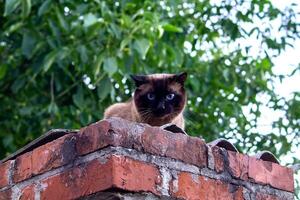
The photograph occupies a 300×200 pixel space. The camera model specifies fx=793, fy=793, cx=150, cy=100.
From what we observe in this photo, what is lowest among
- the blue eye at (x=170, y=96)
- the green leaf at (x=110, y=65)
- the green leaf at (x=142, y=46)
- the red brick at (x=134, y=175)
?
Answer: the red brick at (x=134, y=175)

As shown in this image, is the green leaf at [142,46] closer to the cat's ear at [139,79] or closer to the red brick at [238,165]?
the cat's ear at [139,79]

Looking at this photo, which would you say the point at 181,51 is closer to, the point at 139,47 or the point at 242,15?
the point at 242,15

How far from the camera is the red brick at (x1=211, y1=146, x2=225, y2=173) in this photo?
8.22ft

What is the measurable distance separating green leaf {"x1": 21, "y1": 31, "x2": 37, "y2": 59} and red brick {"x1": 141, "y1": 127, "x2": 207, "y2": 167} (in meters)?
3.16

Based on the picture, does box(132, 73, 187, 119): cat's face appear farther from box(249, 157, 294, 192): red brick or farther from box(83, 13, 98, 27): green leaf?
box(249, 157, 294, 192): red brick

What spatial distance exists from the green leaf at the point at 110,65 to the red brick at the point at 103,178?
2.71 m

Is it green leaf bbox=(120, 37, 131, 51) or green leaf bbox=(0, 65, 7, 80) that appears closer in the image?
green leaf bbox=(120, 37, 131, 51)

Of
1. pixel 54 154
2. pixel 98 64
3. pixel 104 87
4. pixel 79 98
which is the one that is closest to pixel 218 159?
pixel 54 154

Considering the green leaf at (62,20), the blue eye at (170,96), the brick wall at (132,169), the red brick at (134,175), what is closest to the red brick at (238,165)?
the brick wall at (132,169)

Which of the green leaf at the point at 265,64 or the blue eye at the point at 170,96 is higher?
the green leaf at the point at 265,64

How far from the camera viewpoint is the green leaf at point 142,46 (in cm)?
514

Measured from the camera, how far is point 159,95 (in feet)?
16.0

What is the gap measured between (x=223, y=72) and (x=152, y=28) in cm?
105

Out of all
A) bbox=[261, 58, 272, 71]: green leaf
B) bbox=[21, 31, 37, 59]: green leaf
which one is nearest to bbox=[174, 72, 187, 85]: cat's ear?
bbox=[21, 31, 37, 59]: green leaf
